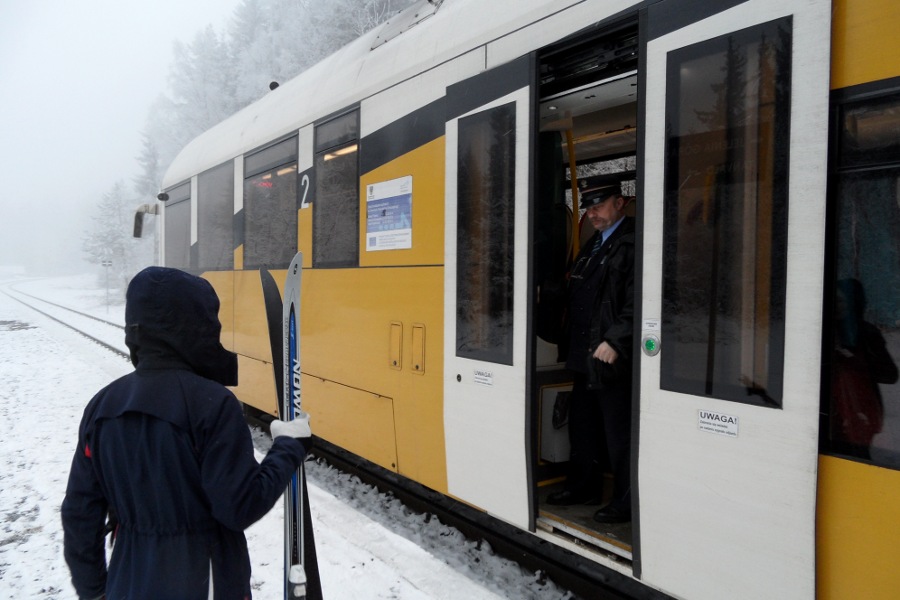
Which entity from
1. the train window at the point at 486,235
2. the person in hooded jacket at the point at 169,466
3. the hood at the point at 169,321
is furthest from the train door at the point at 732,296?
the hood at the point at 169,321

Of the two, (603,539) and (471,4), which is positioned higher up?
(471,4)

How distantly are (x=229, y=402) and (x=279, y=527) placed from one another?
9.14ft

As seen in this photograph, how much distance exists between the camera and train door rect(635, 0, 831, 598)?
2.16 metres

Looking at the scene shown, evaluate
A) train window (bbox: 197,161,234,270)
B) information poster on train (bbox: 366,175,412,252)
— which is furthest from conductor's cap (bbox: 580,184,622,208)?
train window (bbox: 197,161,234,270)

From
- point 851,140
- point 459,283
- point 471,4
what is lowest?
point 459,283

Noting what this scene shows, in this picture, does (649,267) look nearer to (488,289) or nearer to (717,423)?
(717,423)

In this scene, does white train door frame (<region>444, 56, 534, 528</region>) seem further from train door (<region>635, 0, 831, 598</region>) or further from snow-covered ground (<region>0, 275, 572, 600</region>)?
train door (<region>635, 0, 831, 598</region>)

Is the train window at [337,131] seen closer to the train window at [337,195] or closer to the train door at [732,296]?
the train window at [337,195]

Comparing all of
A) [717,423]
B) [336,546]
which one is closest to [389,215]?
[336,546]

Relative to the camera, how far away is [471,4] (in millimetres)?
3770

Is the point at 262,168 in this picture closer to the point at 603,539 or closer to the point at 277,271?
the point at 277,271

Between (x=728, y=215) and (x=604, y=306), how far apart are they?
38.8 inches

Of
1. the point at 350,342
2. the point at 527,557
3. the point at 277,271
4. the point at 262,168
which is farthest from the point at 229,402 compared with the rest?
the point at 262,168

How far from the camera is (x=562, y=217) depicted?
4.00 metres
